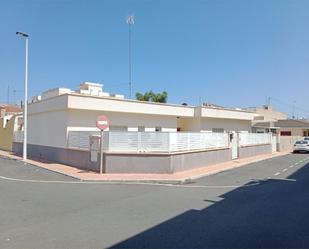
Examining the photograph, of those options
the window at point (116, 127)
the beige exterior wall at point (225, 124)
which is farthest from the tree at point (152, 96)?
the window at point (116, 127)

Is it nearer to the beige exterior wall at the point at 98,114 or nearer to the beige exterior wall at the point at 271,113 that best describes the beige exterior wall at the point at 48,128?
the beige exterior wall at the point at 98,114

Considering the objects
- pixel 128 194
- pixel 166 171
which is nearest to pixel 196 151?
pixel 166 171

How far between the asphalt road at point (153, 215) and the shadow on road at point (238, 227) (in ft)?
0.06

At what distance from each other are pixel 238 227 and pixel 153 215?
80.8 inches

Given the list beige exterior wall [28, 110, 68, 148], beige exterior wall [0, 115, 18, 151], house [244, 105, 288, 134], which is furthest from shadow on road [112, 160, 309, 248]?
house [244, 105, 288, 134]

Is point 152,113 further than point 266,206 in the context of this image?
Yes

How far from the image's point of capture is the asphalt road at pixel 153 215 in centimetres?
583

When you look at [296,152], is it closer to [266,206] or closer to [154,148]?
[154,148]

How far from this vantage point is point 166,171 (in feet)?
51.9

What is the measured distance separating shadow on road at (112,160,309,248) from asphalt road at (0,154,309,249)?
2 cm

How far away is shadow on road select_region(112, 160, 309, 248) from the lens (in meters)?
5.71

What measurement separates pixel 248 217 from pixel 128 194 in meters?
4.42

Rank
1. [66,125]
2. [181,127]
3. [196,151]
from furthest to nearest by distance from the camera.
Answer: [181,127] → [66,125] → [196,151]

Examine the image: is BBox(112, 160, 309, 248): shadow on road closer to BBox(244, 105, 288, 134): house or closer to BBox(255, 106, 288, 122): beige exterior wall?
BBox(244, 105, 288, 134): house
